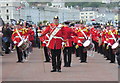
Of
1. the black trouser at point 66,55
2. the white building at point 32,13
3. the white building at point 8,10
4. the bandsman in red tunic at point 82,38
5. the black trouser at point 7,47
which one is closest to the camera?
the black trouser at point 66,55

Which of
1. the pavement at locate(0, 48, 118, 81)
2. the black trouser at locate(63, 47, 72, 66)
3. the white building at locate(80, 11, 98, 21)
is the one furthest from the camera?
the white building at locate(80, 11, 98, 21)

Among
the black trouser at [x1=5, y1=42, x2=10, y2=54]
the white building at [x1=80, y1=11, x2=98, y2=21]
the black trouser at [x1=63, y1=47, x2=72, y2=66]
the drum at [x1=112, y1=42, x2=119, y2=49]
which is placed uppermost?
the drum at [x1=112, y1=42, x2=119, y2=49]

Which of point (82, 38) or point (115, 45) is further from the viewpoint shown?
point (82, 38)

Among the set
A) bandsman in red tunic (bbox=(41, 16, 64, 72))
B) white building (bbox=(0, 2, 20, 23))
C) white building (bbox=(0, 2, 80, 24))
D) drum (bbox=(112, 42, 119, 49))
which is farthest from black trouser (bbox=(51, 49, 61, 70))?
white building (bbox=(0, 2, 20, 23))

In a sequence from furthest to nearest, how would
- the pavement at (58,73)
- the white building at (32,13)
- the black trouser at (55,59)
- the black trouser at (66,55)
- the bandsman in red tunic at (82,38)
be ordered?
1. the white building at (32,13)
2. the bandsman in red tunic at (82,38)
3. the black trouser at (66,55)
4. the black trouser at (55,59)
5. the pavement at (58,73)

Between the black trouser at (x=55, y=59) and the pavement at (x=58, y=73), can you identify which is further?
the black trouser at (x=55, y=59)

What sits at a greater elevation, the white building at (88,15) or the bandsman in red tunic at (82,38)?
the bandsman in red tunic at (82,38)

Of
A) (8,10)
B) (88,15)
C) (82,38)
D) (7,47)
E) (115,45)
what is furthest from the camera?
(88,15)

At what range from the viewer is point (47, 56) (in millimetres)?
22734

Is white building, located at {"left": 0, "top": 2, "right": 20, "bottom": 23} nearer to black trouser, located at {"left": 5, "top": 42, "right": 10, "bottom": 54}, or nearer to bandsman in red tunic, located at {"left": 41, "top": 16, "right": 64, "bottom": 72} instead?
black trouser, located at {"left": 5, "top": 42, "right": 10, "bottom": 54}

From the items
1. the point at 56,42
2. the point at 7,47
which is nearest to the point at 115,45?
the point at 56,42

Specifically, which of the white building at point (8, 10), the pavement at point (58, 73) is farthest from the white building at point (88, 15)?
the pavement at point (58, 73)

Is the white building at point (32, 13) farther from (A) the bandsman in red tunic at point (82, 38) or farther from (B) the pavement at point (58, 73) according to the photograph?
(B) the pavement at point (58, 73)

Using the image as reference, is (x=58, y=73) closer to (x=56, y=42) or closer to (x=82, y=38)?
(x=56, y=42)
